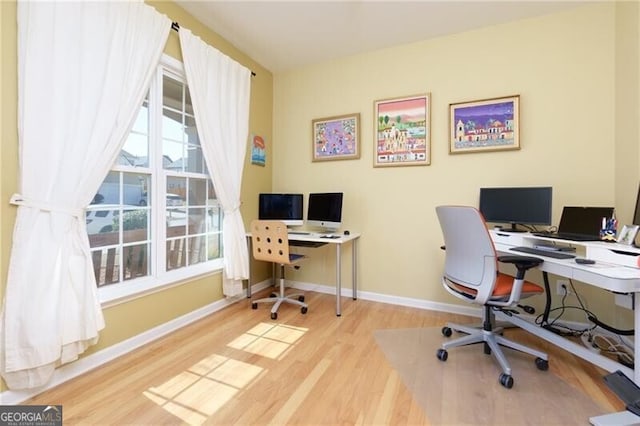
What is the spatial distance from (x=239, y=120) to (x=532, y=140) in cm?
281

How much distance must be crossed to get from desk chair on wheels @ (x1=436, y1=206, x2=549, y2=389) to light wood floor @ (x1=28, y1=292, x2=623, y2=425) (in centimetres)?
28

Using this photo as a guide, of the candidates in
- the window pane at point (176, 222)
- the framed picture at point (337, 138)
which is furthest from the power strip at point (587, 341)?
the window pane at point (176, 222)

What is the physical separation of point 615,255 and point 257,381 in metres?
2.22

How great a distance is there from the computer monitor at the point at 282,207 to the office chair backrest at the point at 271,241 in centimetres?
47

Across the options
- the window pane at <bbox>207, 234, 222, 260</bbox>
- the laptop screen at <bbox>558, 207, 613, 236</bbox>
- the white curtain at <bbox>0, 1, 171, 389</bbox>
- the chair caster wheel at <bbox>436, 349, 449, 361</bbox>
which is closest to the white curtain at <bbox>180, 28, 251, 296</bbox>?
the window pane at <bbox>207, 234, 222, 260</bbox>

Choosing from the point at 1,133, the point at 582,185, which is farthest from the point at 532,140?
the point at 1,133

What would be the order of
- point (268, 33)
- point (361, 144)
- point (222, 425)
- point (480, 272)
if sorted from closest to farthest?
point (222, 425) < point (480, 272) < point (268, 33) < point (361, 144)

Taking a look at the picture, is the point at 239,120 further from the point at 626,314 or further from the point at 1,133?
the point at 626,314

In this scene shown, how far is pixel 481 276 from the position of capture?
1.77 m

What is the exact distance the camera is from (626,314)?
7.03 ft

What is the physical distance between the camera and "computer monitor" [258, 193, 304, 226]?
324 centimetres

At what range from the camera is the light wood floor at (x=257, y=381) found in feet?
4.76

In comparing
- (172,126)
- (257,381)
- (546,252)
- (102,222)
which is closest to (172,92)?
(172,126)

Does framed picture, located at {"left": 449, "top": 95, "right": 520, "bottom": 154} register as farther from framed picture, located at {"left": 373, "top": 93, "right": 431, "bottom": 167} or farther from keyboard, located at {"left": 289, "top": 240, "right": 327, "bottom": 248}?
keyboard, located at {"left": 289, "top": 240, "right": 327, "bottom": 248}
